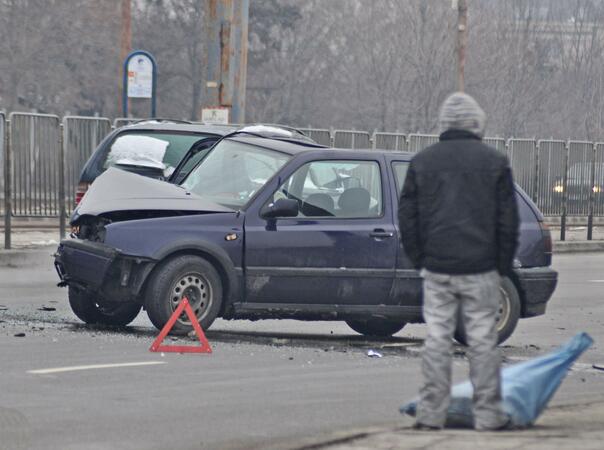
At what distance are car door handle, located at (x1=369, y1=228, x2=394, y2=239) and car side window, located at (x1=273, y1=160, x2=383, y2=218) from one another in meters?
0.18

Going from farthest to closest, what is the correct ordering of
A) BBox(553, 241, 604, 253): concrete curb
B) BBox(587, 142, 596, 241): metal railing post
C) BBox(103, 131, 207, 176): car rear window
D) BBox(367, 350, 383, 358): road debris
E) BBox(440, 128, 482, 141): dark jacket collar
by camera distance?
BBox(587, 142, 596, 241): metal railing post
BBox(553, 241, 604, 253): concrete curb
BBox(103, 131, 207, 176): car rear window
BBox(367, 350, 383, 358): road debris
BBox(440, 128, 482, 141): dark jacket collar

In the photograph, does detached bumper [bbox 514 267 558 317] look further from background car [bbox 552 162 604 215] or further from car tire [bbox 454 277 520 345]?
background car [bbox 552 162 604 215]

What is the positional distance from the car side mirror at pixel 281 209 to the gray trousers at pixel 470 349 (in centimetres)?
419

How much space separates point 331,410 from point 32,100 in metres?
53.9

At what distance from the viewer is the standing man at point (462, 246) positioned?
7.48 meters

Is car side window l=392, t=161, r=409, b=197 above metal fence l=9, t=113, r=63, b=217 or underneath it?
above

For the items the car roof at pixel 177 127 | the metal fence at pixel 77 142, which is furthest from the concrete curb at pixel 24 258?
the car roof at pixel 177 127

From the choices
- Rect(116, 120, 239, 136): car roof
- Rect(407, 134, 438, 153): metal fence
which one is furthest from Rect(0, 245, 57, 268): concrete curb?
Rect(407, 134, 438, 153): metal fence

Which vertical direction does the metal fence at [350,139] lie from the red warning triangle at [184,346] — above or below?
above

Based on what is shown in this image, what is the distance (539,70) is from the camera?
64.5 metres

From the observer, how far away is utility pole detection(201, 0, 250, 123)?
22.9m

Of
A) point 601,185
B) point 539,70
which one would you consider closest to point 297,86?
point 539,70

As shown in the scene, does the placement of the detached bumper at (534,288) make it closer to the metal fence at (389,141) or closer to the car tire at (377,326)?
the car tire at (377,326)

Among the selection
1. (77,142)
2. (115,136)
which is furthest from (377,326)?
(77,142)
